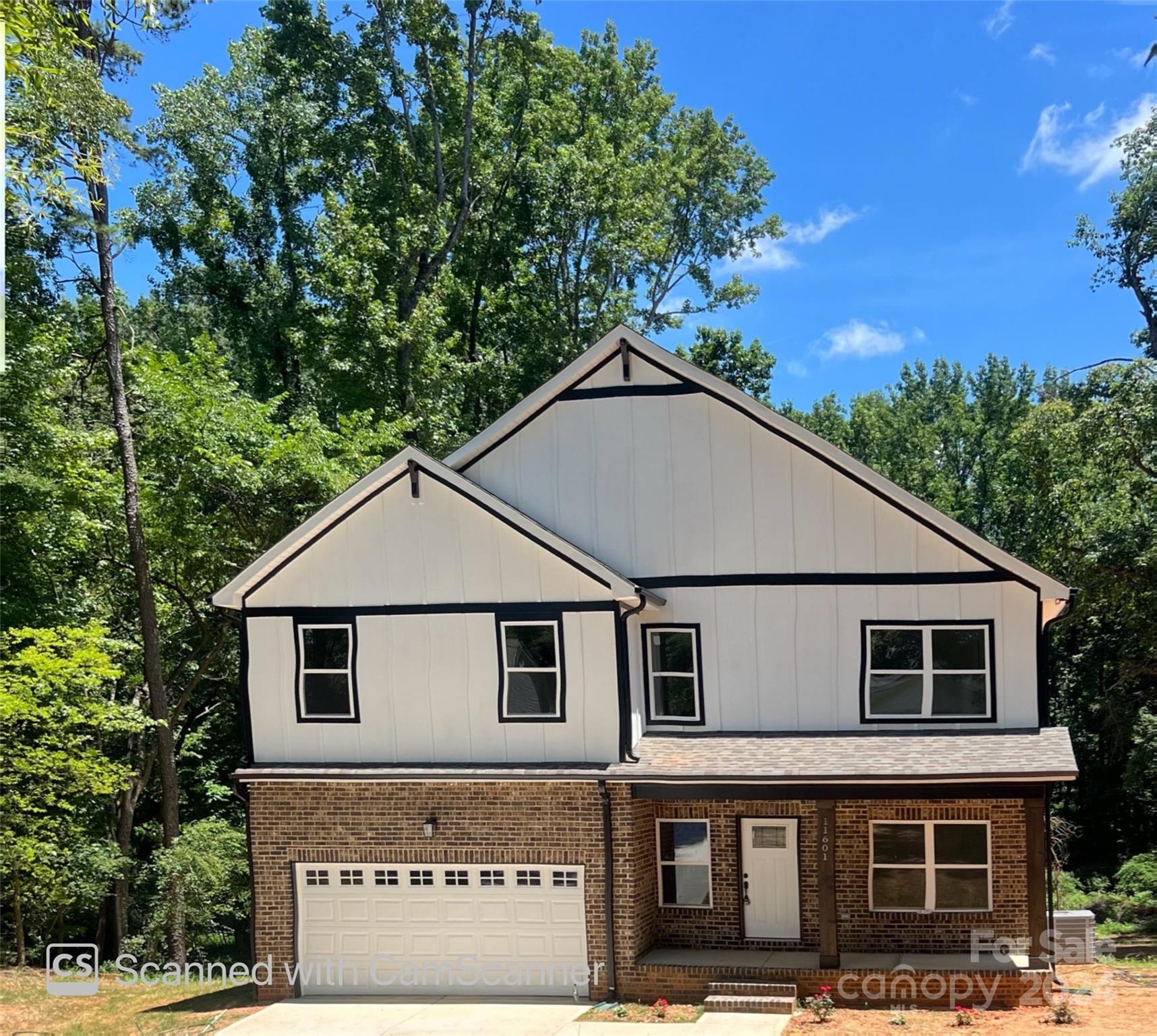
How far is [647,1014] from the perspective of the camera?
1366 cm

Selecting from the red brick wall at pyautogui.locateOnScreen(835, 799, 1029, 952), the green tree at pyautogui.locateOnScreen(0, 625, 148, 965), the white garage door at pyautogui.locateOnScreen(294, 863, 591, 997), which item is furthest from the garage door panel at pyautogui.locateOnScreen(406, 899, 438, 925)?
the green tree at pyautogui.locateOnScreen(0, 625, 148, 965)

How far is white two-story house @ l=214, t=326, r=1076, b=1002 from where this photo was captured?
579 inches

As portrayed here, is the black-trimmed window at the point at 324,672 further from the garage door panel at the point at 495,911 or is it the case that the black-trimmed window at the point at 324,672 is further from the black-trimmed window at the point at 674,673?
the black-trimmed window at the point at 674,673

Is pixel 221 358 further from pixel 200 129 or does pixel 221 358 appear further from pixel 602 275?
pixel 602 275

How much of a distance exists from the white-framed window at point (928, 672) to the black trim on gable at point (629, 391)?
432 centimetres

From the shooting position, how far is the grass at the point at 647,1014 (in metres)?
13.5

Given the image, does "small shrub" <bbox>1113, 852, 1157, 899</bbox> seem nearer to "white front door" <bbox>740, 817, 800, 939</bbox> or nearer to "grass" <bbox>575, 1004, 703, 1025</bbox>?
"white front door" <bbox>740, 817, 800, 939</bbox>

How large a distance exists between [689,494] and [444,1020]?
7.82 metres

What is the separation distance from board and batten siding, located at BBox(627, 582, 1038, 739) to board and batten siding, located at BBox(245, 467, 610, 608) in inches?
68.1

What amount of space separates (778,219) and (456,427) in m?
16.2

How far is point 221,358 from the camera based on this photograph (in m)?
24.5

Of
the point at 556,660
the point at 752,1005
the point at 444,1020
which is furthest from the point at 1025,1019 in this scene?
the point at 556,660

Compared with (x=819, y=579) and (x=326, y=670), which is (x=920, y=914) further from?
(x=326, y=670)

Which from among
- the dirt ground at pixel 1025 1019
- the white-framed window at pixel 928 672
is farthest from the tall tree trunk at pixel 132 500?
the white-framed window at pixel 928 672
